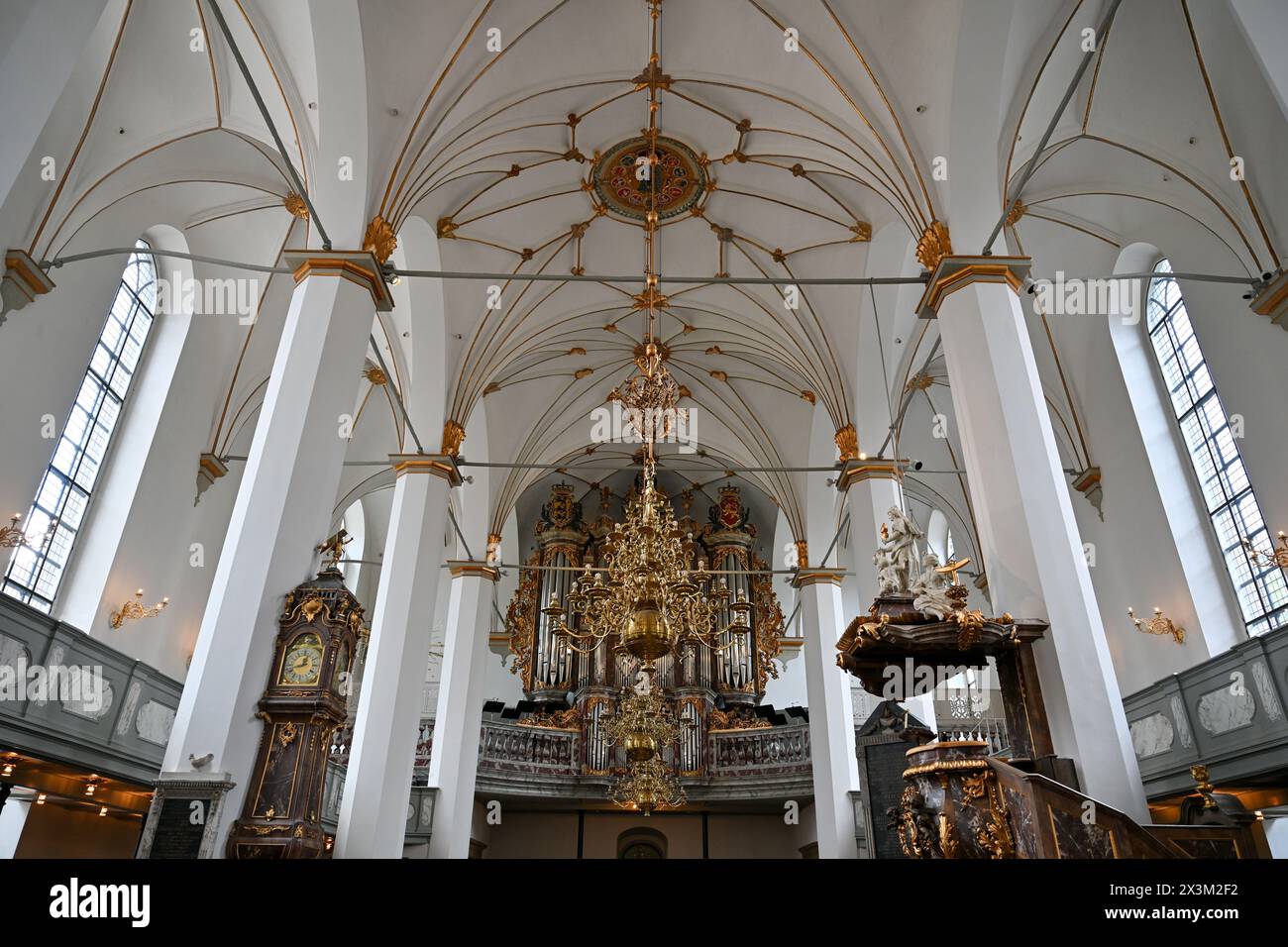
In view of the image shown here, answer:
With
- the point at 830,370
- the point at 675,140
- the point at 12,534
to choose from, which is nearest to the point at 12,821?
the point at 12,534

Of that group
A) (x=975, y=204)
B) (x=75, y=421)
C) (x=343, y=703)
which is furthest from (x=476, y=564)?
(x=975, y=204)

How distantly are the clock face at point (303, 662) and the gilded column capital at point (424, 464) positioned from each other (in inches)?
221

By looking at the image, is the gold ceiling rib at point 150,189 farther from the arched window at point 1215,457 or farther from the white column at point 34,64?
the arched window at point 1215,457

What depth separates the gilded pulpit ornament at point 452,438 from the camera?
12.9 metres

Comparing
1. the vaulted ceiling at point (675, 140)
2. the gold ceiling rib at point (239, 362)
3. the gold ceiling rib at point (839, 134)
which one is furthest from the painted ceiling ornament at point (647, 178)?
the gold ceiling rib at point (239, 362)

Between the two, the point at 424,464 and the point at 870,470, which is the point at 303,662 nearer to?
the point at 424,464

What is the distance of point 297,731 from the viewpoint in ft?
22.7

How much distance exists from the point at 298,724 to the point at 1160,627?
11060mm

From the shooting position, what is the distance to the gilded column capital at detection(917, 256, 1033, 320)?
845cm

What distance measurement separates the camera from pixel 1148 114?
10.1 metres

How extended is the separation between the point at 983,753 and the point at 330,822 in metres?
10.3

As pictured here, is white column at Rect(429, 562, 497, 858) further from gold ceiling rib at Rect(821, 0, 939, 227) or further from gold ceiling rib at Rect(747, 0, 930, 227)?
gold ceiling rib at Rect(821, 0, 939, 227)

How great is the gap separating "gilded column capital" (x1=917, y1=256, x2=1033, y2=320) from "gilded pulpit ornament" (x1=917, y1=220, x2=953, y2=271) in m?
0.14

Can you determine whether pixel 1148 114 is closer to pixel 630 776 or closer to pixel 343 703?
pixel 343 703
